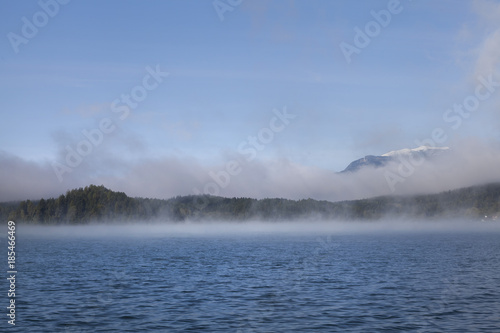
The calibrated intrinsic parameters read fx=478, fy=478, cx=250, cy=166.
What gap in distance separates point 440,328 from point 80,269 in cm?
6208

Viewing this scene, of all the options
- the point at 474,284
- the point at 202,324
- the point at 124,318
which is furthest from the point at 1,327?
the point at 474,284

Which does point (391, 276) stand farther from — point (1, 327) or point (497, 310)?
point (1, 327)

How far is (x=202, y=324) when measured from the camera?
4050 centimetres

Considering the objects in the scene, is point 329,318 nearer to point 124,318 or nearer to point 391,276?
point 124,318

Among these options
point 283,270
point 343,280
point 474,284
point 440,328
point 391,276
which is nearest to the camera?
point 440,328

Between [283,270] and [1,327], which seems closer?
[1,327]

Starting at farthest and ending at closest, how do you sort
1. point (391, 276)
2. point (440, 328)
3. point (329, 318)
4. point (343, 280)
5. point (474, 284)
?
point (391, 276)
point (343, 280)
point (474, 284)
point (329, 318)
point (440, 328)

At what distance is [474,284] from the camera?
61562 mm

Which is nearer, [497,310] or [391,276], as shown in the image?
[497,310]

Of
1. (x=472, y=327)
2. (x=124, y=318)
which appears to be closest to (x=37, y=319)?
(x=124, y=318)

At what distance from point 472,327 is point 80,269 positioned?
6390 cm

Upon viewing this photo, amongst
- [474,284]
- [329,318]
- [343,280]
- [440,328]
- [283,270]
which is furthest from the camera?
[283,270]

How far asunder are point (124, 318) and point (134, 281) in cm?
2383

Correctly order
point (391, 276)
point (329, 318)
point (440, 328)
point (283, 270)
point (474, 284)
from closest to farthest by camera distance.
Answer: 1. point (440, 328)
2. point (329, 318)
3. point (474, 284)
4. point (391, 276)
5. point (283, 270)
